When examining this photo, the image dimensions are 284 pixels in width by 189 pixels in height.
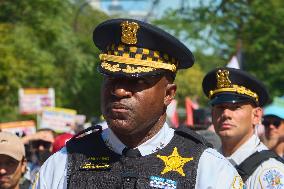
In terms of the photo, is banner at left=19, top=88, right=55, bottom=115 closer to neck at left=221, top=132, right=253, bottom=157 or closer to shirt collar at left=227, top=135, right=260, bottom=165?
neck at left=221, top=132, right=253, bottom=157

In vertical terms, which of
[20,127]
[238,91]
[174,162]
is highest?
[20,127]

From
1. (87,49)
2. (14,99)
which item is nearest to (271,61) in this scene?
(14,99)

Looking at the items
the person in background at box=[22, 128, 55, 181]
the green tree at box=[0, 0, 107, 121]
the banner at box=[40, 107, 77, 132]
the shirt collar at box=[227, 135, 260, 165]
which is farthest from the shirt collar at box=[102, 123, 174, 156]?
the green tree at box=[0, 0, 107, 121]

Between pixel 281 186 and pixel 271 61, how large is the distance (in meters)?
24.7

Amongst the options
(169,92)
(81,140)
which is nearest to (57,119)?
(81,140)

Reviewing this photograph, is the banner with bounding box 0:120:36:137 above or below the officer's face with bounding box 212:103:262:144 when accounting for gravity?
above

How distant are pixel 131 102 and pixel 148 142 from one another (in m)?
0.24

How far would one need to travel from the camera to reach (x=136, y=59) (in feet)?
11.7

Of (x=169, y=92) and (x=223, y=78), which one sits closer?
(x=169, y=92)

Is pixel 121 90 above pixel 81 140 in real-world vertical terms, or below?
above

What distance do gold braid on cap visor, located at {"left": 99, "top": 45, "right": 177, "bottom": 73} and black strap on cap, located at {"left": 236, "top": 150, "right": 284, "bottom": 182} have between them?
211cm

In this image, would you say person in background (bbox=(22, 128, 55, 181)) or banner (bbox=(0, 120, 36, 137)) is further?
banner (bbox=(0, 120, 36, 137))

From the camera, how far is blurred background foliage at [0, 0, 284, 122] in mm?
20969

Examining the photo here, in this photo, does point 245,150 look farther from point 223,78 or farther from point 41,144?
point 41,144
